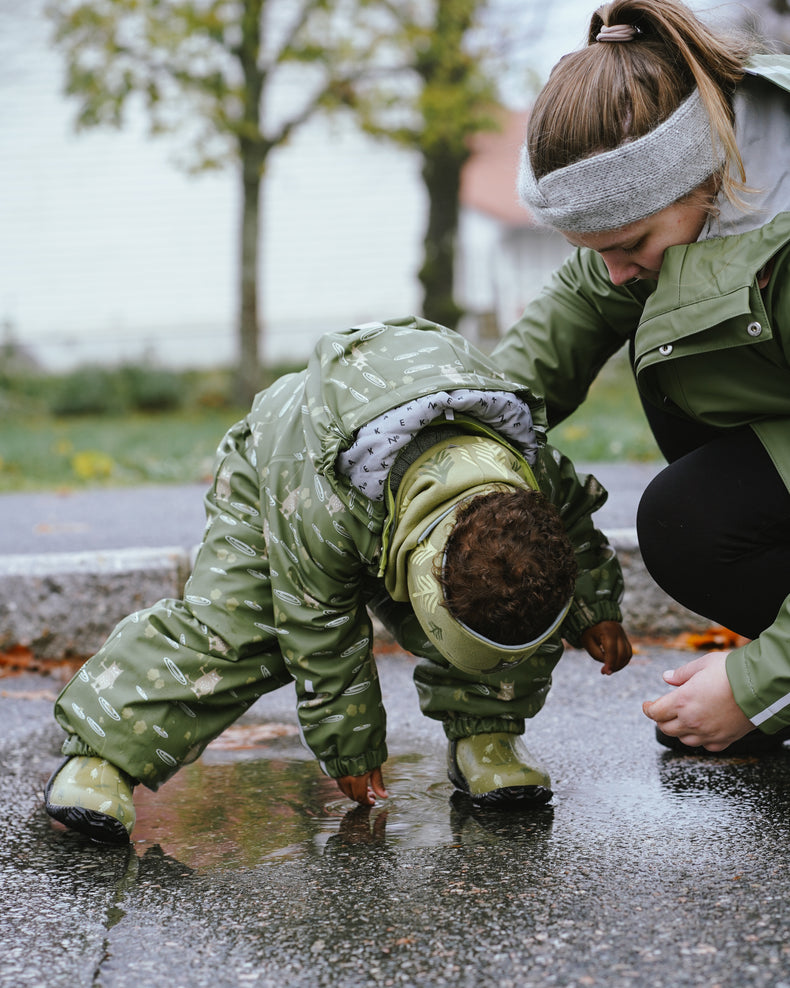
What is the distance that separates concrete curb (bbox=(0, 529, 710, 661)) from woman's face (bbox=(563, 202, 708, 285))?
4.69 ft

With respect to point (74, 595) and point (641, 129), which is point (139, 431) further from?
point (641, 129)

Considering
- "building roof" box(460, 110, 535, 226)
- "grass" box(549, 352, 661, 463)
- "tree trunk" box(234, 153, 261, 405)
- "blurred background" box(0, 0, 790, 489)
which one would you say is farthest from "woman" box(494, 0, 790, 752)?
"building roof" box(460, 110, 535, 226)

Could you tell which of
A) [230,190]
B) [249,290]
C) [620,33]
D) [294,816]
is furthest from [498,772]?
[230,190]

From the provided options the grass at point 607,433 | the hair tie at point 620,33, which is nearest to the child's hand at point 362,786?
the hair tie at point 620,33

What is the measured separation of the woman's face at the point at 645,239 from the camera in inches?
77.7

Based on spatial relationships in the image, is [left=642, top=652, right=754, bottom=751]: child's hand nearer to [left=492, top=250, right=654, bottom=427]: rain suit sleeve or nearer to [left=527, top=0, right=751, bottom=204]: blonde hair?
[left=527, top=0, right=751, bottom=204]: blonde hair

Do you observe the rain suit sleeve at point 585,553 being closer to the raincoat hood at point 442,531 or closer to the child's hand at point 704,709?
the raincoat hood at point 442,531

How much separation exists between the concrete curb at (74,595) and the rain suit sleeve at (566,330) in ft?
3.10

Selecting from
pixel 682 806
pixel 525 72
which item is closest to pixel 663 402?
pixel 682 806

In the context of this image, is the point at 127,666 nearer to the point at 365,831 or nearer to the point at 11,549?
the point at 365,831

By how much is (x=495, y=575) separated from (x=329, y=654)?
1.44 feet

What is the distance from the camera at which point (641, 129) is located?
75.5 inches

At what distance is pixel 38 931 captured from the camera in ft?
5.57

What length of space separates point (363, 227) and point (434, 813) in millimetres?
14486
